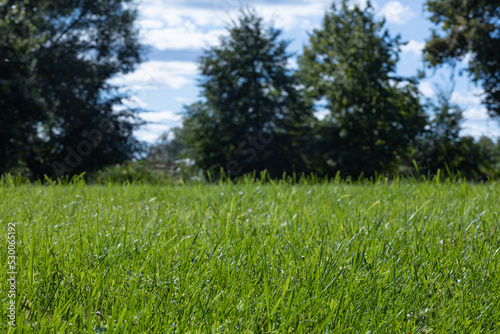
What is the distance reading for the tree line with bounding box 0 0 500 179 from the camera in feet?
64.3

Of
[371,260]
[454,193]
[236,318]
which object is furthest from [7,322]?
[454,193]

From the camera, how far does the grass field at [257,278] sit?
1920 mm

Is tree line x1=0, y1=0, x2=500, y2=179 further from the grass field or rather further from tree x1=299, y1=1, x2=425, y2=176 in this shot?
the grass field

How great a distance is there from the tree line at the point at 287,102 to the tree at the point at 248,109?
0.05 metres

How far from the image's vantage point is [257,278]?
225 centimetres

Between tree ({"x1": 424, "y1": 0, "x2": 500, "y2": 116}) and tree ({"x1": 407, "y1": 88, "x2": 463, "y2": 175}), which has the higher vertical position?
tree ({"x1": 424, "y1": 0, "x2": 500, "y2": 116})

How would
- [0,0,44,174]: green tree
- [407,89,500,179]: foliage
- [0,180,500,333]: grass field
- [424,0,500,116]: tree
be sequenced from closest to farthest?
[0,180,500,333]: grass field
[0,0,44,174]: green tree
[424,0,500,116]: tree
[407,89,500,179]: foliage

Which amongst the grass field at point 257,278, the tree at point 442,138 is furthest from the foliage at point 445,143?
the grass field at point 257,278

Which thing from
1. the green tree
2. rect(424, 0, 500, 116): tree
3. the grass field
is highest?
rect(424, 0, 500, 116): tree

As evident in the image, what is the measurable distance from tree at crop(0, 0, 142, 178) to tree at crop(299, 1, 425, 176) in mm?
10257

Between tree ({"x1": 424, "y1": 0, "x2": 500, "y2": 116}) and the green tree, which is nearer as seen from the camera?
the green tree

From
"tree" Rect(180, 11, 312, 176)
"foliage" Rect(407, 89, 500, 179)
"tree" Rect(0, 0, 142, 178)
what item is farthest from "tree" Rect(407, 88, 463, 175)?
"tree" Rect(0, 0, 142, 178)

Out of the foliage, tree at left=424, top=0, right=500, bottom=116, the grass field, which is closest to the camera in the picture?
the grass field

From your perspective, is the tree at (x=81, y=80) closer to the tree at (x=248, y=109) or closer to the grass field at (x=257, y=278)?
the tree at (x=248, y=109)
